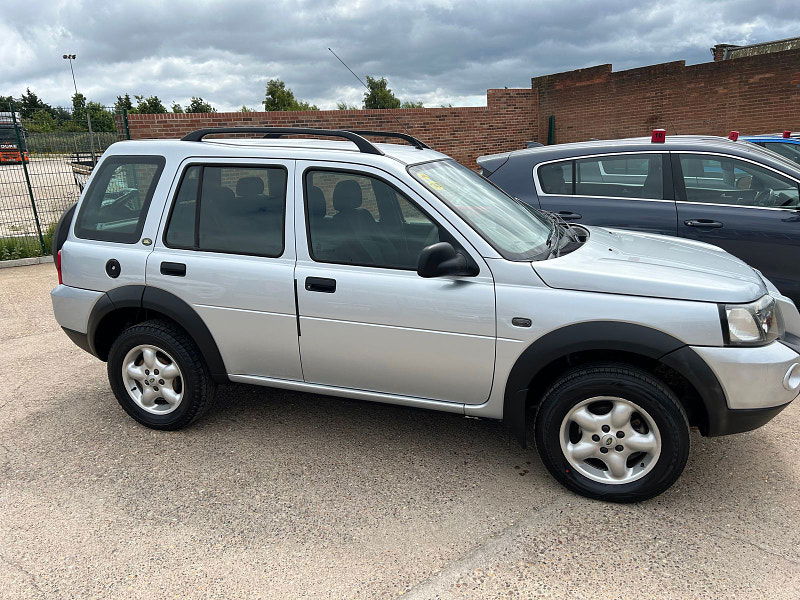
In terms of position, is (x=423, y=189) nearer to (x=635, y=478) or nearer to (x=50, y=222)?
(x=635, y=478)

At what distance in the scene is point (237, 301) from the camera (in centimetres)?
362

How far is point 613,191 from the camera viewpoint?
5586mm

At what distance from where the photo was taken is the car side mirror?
3.06m

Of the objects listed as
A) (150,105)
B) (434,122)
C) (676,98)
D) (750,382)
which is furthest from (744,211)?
(150,105)

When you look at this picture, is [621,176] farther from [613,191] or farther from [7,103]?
[7,103]

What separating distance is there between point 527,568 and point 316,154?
2.38 m

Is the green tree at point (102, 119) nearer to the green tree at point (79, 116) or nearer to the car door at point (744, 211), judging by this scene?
the green tree at point (79, 116)

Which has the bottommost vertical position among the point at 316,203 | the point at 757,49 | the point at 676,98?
the point at 316,203

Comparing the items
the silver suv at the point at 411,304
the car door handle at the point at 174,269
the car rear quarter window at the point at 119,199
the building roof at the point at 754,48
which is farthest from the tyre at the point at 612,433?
the building roof at the point at 754,48

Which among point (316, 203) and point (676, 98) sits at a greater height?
point (676, 98)

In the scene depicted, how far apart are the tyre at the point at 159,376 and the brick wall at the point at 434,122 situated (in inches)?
320

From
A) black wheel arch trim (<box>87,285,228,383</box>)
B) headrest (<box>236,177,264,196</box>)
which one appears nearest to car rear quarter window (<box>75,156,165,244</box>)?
black wheel arch trim (<box>87,285,228,383</box>)

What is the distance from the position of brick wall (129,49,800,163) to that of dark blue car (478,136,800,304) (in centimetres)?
800

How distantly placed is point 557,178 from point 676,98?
12.5 m
